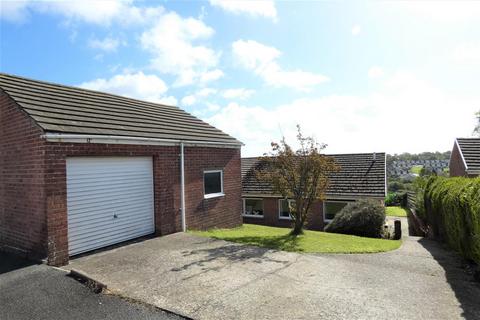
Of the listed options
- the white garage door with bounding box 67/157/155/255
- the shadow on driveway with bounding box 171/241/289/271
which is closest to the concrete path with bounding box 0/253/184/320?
the white garage door with bounding box 67/157/155/255

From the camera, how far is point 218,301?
512 cm

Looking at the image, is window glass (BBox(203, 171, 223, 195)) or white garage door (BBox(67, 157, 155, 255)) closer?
white garage door (BBox(67, 157, 155, 255))

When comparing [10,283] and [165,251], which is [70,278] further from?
[165,251]

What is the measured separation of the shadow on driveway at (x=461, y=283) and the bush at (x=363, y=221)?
4045mm

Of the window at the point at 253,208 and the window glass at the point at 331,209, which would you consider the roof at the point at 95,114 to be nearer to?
the window glass at the point at 331,209

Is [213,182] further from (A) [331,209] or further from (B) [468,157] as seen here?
(B) [468,157]

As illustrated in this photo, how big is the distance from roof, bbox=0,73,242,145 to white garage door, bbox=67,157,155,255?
0.87 m

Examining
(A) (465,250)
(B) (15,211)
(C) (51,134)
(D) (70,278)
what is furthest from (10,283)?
(A) (465,250)

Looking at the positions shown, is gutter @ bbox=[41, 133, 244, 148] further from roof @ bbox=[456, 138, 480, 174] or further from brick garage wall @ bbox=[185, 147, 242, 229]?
roof @ bbox=[456, 138, 480, 174]

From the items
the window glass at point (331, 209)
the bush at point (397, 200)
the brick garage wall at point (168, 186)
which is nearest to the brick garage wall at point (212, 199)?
the brick garage wall at point (168, 186)

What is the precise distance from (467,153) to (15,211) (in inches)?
837

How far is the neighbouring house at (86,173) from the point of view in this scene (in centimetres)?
719

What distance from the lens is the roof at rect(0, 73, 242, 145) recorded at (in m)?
7.92

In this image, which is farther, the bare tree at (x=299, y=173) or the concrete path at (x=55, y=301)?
the bare tree at (x=299, y=173)
